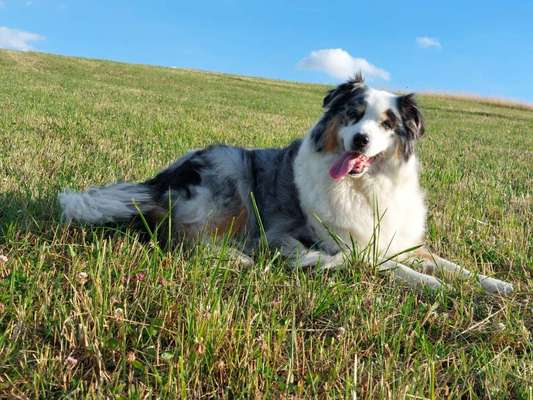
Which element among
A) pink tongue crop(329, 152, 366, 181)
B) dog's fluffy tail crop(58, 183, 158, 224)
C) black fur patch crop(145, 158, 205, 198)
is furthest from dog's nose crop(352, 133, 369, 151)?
dog's fluffy tail crop(58, 183, 158, 224)

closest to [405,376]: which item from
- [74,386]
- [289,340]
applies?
[289,340]

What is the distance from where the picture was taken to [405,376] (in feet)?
6.50

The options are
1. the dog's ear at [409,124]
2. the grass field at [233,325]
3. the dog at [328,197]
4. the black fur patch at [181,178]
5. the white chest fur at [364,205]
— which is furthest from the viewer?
the black fur patch at [181,178]

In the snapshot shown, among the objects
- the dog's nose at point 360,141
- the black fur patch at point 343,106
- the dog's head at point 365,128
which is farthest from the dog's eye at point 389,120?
the dog's nose at point 360,141

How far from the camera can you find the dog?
3.65 metres

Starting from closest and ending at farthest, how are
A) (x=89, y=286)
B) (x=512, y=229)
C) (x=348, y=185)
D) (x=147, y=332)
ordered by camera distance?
(x=147, y=332) < (x=89, y=286) < (x=348, y=185) < (x=512, y=229)

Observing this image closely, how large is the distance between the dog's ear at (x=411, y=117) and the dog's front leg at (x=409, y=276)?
1125 millimetres

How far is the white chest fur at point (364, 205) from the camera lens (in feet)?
12.4

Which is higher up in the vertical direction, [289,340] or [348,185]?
[348,185]

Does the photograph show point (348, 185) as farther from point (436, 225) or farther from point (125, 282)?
point (125, 282)

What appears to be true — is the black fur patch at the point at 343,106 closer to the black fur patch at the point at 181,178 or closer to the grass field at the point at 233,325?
the black fur patch at the point at 181,178

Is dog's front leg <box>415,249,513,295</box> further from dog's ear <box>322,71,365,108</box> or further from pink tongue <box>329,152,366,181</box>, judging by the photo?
dog's ear <box>322,71,365,108</box>

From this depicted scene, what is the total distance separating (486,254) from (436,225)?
68 centimetres

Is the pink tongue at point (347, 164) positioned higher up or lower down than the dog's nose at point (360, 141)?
lower down
